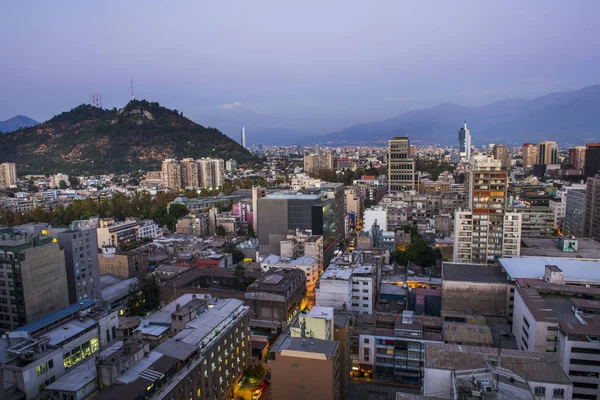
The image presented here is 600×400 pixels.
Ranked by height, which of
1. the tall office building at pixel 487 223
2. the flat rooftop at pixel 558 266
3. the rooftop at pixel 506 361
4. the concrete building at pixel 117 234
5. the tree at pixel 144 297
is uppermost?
the tall office building at pixel 487 223

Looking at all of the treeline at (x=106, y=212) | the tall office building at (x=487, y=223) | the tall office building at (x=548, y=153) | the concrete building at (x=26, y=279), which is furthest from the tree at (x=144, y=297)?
the tall office building at (x=548, y=153)

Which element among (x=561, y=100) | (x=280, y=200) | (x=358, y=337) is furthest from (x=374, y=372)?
(x=561, y=100)

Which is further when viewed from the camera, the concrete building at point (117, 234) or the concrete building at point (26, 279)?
the concrete building at point (117, 234)

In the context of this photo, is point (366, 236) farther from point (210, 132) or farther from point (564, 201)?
point (210, 132)

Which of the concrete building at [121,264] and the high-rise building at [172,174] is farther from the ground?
the high-rise building at [172,174]

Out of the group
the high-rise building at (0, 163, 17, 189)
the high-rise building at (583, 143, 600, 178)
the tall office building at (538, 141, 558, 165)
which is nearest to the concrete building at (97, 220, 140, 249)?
the high-rise building at (0, 163, 17, 189)

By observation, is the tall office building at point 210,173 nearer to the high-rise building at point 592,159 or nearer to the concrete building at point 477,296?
the high-rise building at point 592,159

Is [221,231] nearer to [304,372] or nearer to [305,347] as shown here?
[305,347]
